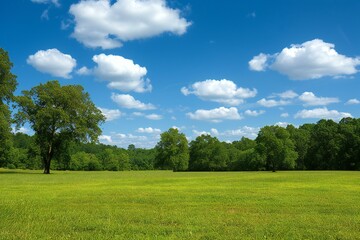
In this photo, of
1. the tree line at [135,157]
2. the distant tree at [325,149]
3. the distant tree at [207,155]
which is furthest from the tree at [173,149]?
the distant tree at [325,149]

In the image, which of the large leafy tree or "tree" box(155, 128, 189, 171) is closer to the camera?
the large leafy tree

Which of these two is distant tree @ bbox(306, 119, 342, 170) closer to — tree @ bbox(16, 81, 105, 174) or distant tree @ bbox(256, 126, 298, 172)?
distant tree @ bbox(256, 126, 298, 172)

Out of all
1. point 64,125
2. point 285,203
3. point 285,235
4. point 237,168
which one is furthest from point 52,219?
point 237,168

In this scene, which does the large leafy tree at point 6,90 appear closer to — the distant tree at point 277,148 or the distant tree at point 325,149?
the distant tree at point 277,148

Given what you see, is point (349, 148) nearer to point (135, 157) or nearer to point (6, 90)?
point (6, 90)

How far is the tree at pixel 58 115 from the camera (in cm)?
6482

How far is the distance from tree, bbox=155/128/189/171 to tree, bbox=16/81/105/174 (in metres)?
57.4

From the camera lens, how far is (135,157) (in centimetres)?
19950

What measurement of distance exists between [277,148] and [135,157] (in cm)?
10789

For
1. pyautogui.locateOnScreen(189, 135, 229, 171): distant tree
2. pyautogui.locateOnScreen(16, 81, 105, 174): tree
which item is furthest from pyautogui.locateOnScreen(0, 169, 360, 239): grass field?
pyautogui.locateOnScreen(189, 135, 229, 171): distant tree

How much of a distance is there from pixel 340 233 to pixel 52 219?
9488mm

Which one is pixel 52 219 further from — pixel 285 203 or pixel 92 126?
pixel 92 126

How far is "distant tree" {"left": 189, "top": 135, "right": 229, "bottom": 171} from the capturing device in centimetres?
14112

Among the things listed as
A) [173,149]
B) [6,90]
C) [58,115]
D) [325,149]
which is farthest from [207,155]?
[6,90]
